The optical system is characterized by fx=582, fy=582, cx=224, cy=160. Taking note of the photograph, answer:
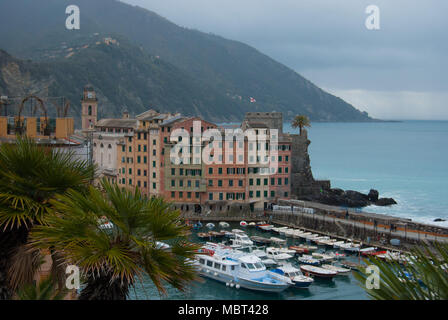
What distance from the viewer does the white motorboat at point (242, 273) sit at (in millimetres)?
49875

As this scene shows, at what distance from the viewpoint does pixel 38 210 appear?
13438mm

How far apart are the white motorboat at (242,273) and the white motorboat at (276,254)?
17.9ft

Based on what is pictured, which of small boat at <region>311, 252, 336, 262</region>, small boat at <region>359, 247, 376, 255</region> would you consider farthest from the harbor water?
small boat at <region>359, 247, 376, 255</region>

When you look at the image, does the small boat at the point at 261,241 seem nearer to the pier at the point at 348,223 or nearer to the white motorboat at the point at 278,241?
the white motorboat at the point at 278,241

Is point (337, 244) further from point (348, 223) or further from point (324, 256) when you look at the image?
point (348, 223)

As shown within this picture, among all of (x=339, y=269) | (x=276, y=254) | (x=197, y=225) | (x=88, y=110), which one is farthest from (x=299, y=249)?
(x=88, y=110)

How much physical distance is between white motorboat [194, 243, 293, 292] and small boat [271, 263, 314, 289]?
0.85 meters

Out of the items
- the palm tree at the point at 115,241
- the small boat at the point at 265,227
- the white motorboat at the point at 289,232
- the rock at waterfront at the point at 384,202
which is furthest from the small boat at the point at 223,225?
the palm tree at the point at 115,241

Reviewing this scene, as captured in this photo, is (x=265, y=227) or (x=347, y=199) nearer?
(x=265, y=227)

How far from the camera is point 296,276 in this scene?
169 feet

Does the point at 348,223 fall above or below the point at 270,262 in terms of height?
above

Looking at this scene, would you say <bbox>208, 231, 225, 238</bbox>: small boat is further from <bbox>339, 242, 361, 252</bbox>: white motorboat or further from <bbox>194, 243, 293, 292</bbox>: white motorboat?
<bbox>194, 243, 293, 292</bbox>: white motorboat

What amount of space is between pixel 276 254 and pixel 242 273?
382 inches

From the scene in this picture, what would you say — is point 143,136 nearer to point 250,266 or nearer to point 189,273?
point 250,266
